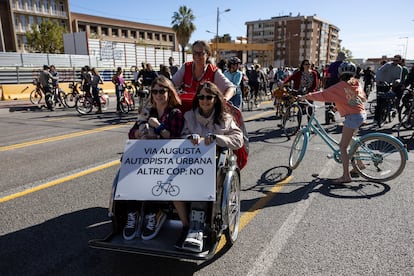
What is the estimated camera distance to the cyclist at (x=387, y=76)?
9508 mm

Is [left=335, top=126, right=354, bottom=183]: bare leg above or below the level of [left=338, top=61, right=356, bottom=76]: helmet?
below

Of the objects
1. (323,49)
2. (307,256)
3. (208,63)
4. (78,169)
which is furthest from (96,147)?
(323,49)

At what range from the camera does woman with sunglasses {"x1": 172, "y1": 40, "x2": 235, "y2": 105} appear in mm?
4102

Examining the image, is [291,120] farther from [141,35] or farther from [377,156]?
[141,35]

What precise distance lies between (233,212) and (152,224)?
0.83 meters

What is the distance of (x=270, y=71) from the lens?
21.4 m

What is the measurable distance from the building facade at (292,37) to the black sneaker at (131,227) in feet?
311

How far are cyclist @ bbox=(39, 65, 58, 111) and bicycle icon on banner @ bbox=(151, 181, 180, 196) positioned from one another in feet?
42.3

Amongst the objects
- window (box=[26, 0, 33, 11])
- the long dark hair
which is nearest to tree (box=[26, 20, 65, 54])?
window (box=[26, 0, 33, 11])

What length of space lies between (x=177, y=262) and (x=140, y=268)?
0.32 m

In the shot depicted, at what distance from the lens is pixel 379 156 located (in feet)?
15.5

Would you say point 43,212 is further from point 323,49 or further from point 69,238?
point 323,49

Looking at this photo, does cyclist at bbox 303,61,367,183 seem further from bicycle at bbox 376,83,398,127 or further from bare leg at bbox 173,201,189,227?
bicycle at bbox 376,83,398,127

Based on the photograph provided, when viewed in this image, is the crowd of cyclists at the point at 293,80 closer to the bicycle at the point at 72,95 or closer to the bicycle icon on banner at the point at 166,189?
the bicycle at the point at 72,95
